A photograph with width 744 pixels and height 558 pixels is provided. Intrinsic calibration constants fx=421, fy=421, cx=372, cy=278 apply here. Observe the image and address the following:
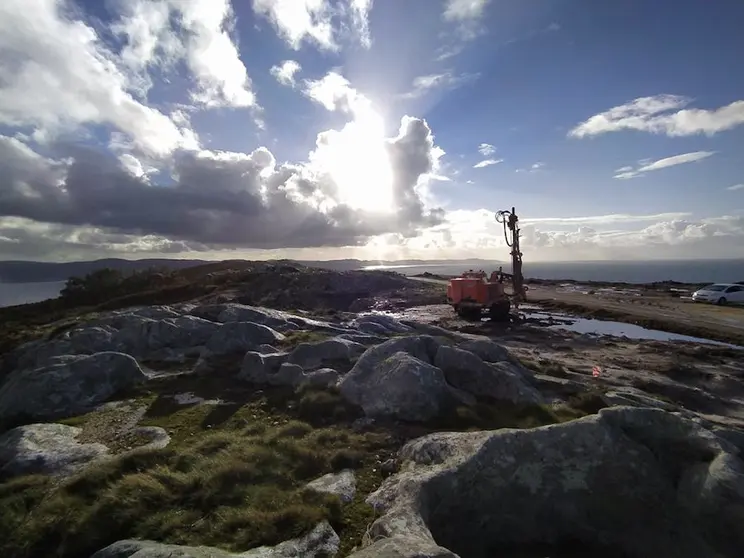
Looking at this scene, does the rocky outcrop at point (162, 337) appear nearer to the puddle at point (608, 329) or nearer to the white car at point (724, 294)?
the puddle at point (608, 329)

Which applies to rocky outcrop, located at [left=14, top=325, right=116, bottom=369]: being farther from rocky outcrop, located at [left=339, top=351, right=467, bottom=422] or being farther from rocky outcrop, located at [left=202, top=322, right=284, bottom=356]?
rocky outcrop, located at [left=339, top=351, right=467, bottom=422]

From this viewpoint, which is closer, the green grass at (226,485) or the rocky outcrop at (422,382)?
the green grass at (226,485)

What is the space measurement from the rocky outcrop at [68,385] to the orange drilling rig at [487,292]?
100 feet

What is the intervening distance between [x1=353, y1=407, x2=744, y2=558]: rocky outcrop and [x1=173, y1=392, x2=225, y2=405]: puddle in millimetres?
9169

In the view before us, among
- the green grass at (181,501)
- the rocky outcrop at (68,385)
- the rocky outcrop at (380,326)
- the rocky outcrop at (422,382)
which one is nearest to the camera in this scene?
the green grass at (181,501)

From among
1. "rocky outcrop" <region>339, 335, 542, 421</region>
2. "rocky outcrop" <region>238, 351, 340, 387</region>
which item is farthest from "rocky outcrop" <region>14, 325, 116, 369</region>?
"rocky outcrop" <region>339, 335, 542, 421</region>

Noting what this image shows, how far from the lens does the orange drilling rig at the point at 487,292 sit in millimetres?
40469

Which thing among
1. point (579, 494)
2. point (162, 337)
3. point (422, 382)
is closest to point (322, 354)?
point (422, 382)

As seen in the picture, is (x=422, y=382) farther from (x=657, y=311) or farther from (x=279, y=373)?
(x=657, y=311)

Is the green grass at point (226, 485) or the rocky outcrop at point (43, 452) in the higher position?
the green grass at point (226, 485)

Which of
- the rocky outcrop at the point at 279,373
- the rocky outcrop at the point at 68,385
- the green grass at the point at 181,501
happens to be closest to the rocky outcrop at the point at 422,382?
the rocky outcrop at the point at 279,373

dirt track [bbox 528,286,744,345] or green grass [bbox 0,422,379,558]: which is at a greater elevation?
green grass [bbox 0,422,379,558]

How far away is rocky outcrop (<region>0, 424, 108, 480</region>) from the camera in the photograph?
414 inches

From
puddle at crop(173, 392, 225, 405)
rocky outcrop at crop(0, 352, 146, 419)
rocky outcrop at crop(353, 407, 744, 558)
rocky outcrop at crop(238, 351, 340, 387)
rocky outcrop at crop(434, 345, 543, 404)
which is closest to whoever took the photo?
rocky outcrop at crop(353, 407, 744, 558)
